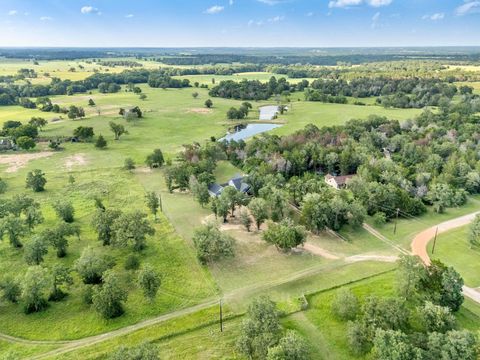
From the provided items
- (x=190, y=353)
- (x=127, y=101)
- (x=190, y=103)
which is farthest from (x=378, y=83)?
(x=190, y=353)

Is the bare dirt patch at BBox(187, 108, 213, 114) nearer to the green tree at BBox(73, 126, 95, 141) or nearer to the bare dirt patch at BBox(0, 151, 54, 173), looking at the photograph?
the green tree at BBox(73, 126, 95, 141)

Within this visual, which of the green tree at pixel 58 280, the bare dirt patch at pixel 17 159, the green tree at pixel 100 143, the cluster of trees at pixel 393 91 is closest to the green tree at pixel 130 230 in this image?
the green tree at pixel 58 280

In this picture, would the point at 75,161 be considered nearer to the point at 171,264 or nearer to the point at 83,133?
the point at 83,133

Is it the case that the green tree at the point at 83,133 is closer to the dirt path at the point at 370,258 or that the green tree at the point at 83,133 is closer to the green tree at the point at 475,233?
the dirt path at the point at 370,258

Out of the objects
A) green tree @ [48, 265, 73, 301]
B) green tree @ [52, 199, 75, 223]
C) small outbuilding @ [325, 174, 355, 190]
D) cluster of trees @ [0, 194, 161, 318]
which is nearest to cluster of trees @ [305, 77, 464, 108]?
small outbuilding @ [325, 174, 355, 190]

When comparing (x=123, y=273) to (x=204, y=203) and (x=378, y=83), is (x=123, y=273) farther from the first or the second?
(x=378, y=83)
